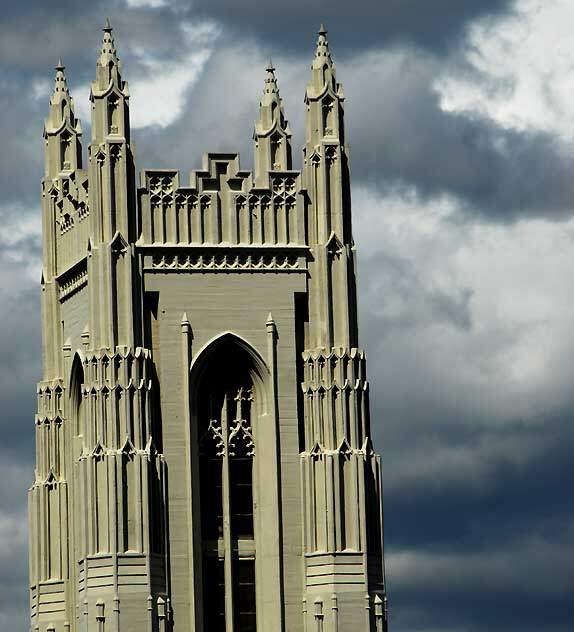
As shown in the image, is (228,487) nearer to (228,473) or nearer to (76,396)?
(228,473)

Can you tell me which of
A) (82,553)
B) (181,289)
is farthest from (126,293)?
(82,553)

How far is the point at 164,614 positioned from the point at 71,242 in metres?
9.64

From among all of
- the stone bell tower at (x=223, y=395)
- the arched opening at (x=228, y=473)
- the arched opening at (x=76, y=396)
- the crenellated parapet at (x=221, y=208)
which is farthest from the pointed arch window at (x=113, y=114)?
the arched opening at (x=76, y=396)

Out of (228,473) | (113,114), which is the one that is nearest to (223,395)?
(228,473)

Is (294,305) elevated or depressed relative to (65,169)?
depressed

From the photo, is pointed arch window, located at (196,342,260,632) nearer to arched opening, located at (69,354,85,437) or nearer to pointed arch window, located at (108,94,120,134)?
arched opening, located at (69,354,85,437)

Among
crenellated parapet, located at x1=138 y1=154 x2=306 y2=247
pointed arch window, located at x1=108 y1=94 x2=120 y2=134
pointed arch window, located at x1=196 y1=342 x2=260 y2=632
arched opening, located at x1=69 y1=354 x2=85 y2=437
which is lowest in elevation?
pointed arch window, located at x1=196 y1=342 x2=260 y2=632

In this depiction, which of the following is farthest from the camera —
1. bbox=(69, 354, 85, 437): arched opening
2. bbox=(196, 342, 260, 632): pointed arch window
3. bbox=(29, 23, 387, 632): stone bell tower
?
bbox=(69, 354, 85, 437): arched opening

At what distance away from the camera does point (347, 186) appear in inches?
2830

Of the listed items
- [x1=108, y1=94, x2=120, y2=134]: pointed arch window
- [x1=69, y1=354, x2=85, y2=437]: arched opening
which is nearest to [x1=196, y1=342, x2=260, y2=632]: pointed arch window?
[x1=69, y1=354, x2=85, y2=437]: arched opening

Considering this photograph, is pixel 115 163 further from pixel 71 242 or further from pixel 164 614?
pixel 164 614

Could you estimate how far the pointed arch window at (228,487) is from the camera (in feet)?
230

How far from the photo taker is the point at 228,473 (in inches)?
2776

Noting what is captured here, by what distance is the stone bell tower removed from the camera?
69062mm
